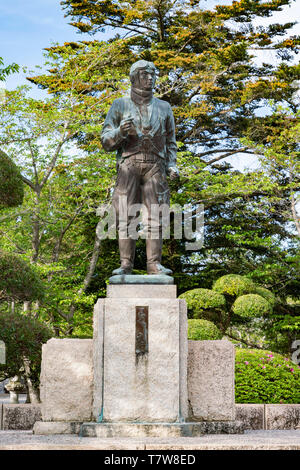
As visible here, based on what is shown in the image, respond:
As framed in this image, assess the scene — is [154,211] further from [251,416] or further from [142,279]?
[251,416]

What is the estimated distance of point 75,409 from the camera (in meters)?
6.55

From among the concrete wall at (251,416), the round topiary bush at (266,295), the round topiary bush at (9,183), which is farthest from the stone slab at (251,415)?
the round topiary bush at (266,295)

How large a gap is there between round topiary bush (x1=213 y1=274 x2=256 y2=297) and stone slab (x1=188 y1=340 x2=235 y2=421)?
11727 millimetres

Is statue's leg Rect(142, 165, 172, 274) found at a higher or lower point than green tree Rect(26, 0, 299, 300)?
lower

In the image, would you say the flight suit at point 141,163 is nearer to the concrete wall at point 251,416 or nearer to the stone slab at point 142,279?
the stone slab at point 142,279

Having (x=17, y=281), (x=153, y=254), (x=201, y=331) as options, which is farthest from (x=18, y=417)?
(x=201, y=331)

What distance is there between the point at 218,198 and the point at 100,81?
557cm

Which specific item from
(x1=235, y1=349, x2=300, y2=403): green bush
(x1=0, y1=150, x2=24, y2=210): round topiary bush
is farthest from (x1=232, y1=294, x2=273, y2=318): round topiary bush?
(x1=0, y1=150, x2=24, y2=210): round topiary bush

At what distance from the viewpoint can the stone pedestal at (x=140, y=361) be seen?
621 centimetres

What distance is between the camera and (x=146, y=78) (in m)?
6.94

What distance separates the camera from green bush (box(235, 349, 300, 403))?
8.45 metres

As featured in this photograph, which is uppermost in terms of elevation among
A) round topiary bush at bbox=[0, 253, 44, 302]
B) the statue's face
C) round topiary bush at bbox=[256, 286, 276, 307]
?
the statue's face

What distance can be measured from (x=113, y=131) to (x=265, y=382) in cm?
410

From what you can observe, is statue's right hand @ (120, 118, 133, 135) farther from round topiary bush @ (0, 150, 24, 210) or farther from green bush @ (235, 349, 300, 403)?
green bush @ (235, 349, 300, 403)
